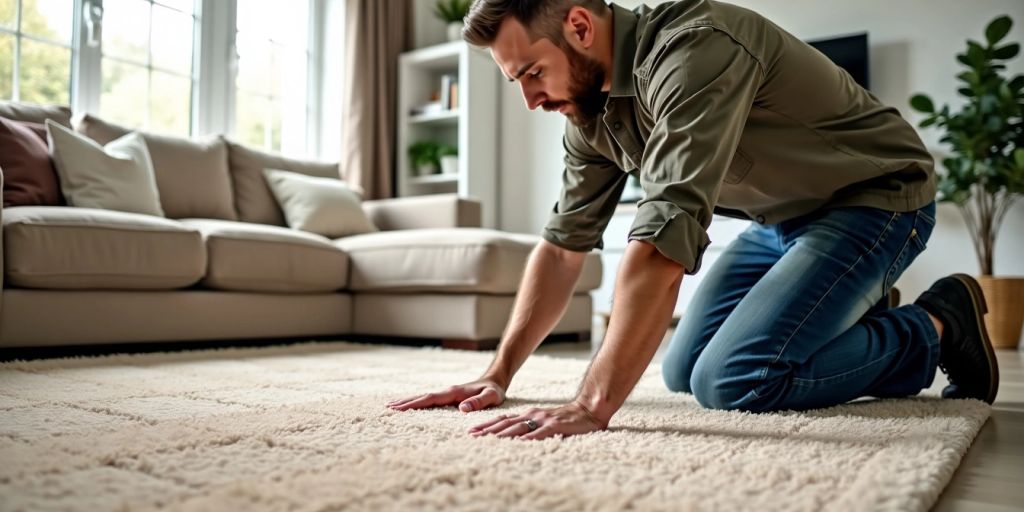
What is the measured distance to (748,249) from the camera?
1.62m

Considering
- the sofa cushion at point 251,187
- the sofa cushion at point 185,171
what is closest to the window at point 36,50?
the sofa cushion at point 185,171

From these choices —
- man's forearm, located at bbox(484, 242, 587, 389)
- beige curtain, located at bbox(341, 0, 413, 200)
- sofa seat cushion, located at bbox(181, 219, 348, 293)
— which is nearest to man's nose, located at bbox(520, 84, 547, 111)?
man's forearm, located at bbox(484, 242, 587, 389)

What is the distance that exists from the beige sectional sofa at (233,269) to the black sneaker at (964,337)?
1553 mm

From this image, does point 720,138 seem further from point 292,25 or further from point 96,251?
point 292,25

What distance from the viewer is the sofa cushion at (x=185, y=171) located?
3.01m

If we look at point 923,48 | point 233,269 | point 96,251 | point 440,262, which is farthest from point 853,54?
point 96,251

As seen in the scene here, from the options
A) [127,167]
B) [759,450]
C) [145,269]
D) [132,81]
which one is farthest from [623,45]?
[132,81]

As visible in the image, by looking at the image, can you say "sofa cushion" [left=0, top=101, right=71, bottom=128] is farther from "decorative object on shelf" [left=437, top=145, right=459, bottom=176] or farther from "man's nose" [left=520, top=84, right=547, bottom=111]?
"decorative object on shelf" [left=437, top=145, right=459, bottom=176]

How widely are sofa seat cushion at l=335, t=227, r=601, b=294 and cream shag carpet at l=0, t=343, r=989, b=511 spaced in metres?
1.18

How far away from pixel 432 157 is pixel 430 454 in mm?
4081

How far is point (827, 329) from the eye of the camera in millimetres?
1324

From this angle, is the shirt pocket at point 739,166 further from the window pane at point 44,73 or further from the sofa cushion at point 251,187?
the window pane at point 44,73

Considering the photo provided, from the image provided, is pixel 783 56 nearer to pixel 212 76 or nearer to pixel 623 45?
pixel 623 45

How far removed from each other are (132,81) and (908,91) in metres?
3.79
